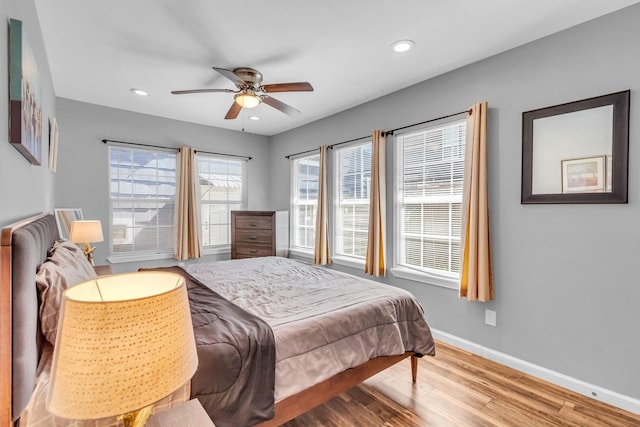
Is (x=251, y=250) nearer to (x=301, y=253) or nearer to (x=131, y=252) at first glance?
(x=301, y=253)

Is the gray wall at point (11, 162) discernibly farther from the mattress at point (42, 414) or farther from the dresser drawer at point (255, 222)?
the dresser drawer at point (255, 222)

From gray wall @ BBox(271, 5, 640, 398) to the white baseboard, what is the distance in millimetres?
40

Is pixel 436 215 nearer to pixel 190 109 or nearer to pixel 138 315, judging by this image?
pixel 138 315

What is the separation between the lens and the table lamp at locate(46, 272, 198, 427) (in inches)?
23.5

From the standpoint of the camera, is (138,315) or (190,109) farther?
(190,109)

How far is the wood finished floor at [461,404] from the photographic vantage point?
1.90 meters

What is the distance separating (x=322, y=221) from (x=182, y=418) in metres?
3.35

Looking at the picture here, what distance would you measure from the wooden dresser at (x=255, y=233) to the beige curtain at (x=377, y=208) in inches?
68.7

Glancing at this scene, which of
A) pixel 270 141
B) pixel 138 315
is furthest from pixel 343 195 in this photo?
pixel 138 315

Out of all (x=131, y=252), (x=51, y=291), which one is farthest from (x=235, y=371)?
(x=131, y=252)

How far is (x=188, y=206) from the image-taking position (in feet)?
14.4

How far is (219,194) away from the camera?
16.3 ft

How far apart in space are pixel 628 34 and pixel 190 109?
4.24m

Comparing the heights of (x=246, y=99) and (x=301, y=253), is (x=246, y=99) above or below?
above
